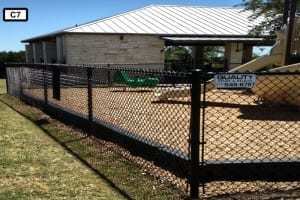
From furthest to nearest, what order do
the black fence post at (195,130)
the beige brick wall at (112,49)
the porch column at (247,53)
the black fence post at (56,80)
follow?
the porch column at (247,53) → the beige brick wall at (112,49) → the black fence post at (56,80) → the black fence post at (195,130)

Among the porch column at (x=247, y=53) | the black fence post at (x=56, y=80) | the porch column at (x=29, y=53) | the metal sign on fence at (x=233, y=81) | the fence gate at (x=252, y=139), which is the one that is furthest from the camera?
the porch column at (x=29, y=53)

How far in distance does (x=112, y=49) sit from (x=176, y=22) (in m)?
5.40

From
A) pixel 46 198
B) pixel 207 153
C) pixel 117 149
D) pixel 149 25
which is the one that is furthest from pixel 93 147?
pixel 149 25

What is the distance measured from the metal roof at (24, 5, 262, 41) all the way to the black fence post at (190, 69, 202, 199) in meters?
22.1

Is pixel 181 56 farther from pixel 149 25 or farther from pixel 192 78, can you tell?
pixel 192 78

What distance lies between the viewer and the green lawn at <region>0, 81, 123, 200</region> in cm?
499

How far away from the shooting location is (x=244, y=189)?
16.3 ft

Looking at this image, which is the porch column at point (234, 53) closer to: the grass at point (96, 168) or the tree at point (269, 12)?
the tree at point (269, 12)

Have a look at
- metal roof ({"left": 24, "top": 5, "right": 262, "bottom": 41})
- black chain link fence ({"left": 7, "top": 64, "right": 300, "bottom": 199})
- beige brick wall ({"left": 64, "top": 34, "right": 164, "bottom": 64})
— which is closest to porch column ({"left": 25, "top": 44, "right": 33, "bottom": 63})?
metal roof ({"left": 24, "top": 5, "right": 262, "bottom": 41})

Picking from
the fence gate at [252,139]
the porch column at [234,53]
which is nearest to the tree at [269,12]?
the porch column at [234,53]

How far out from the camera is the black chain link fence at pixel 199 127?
16.2ft

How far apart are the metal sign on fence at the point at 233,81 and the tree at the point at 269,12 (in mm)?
18810

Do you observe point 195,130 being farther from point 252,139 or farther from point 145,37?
point 145,37

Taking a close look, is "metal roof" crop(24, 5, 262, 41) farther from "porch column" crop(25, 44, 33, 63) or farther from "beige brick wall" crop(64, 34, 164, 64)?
"porch column" crop(25, 44, 33, 63)
